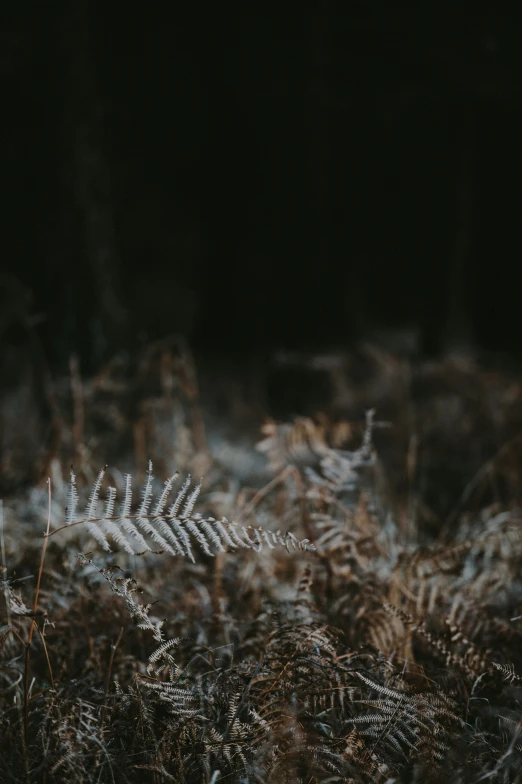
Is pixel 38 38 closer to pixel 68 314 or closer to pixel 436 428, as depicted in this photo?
pixel 68 314

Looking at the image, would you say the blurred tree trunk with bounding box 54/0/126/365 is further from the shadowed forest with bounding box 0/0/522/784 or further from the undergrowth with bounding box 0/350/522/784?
the undergrowth with bounding box 0/350/522/784

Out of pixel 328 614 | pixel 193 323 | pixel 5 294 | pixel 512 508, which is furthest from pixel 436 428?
pixel 193 323

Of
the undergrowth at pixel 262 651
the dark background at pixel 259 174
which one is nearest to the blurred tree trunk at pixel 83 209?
the dark background at pixel 259 174

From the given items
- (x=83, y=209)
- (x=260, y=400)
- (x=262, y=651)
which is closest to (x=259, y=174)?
(x=260, y=400)

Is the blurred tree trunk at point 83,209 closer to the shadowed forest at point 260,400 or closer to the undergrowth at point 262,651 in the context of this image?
the shadowed forest at point 260,400

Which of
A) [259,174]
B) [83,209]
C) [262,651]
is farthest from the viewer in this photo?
[259,174]

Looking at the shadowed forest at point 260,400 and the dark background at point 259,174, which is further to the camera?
the dark background at point 259,174

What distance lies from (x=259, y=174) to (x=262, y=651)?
22.7ft

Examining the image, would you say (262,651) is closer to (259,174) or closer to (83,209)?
(83,209)

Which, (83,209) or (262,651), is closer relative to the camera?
(262,651)

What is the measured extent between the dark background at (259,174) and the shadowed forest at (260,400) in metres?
0.03

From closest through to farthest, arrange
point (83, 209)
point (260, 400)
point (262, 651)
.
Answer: point (262, 651), point (83, 209), point (260, 400)

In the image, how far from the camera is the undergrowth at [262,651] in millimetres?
1392

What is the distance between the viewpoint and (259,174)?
25.6 ft
